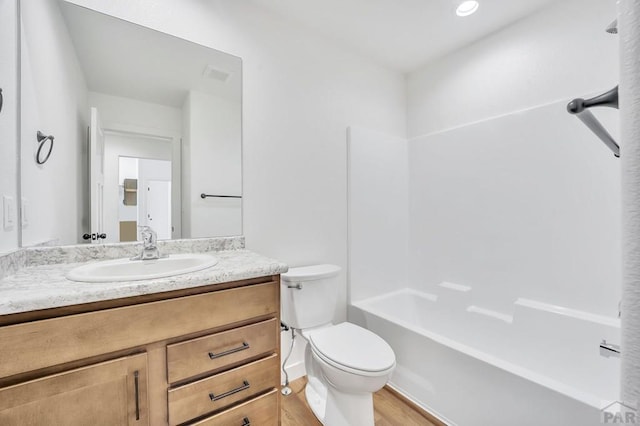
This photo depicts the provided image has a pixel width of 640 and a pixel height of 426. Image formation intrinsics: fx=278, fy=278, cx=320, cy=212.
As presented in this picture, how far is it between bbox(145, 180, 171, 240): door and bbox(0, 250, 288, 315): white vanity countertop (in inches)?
13.9

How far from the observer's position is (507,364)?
51.6 inches

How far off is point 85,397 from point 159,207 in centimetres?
90

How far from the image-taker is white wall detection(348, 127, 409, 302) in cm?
216

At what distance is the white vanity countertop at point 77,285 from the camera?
2.38 feet

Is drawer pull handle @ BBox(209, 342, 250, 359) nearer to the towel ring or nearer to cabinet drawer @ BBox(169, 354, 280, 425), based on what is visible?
cabinet drawer @ BBox(169, 354, 280, 425)

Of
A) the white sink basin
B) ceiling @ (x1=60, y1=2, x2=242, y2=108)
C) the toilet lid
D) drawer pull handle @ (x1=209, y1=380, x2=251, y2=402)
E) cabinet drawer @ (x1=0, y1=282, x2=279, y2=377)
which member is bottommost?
the toilet lid

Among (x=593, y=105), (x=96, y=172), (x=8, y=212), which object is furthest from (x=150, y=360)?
(x=593, y=105)

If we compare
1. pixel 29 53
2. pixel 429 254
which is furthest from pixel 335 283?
pixel 29 53

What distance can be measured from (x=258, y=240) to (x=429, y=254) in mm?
1464

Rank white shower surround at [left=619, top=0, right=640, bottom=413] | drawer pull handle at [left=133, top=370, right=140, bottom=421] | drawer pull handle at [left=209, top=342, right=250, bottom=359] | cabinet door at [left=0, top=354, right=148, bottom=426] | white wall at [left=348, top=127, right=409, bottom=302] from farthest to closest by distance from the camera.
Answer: white wall at [left=348, top=127, right=409, bottom=302] < drawer pull handle at [left=209, top=342, right=250, bottom=359] < drawer pull handle at [left=133, top=370, right=140, bottom=421] < cabinet door at [left=0, top=354, right=148, bottom=426] < white shower surround at [left=619, top=0, right=640, bottom=413]

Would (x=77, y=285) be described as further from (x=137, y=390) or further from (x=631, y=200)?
(x=631, y=200)

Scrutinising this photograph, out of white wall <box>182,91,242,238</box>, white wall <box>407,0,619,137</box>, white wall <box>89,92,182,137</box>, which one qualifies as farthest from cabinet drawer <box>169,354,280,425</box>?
white wall <box>407,0,619,137</box>

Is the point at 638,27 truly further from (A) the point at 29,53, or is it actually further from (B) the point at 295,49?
(B) the point at 295,49

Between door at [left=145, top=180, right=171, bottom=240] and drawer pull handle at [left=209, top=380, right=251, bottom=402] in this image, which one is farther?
door at [left=145, top=180, right=171, bottom=240]
